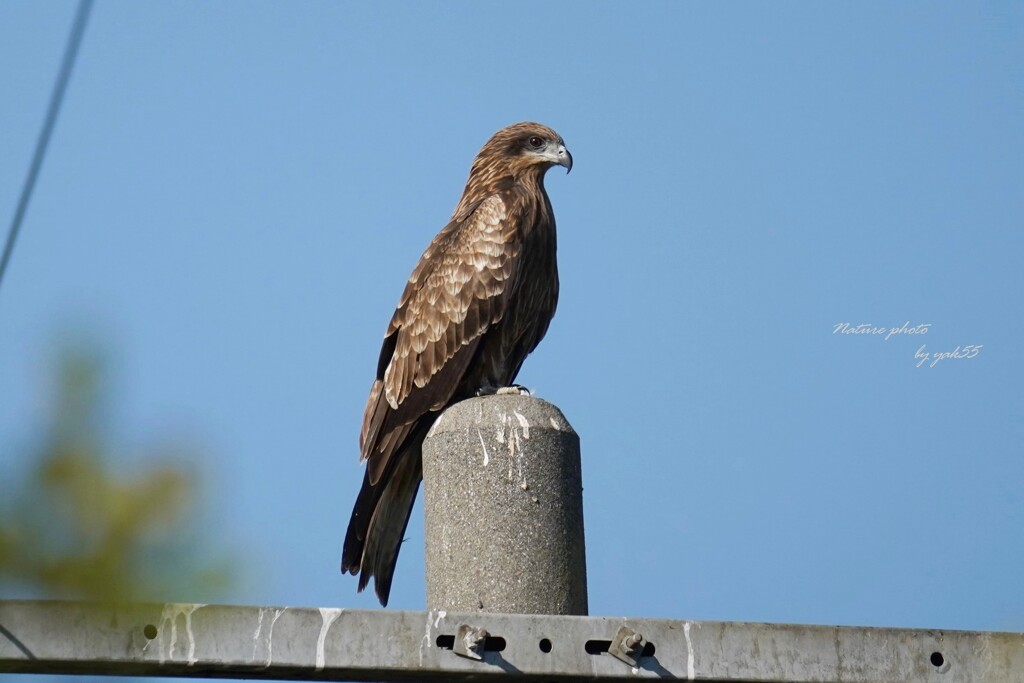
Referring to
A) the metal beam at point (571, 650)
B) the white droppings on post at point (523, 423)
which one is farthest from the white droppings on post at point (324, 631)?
the white droppings on post at point (523, 423)

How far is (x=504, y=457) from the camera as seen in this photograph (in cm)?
418

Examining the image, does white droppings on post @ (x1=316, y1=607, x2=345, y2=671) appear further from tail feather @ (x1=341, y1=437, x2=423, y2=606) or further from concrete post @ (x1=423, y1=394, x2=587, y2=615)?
tail feather @ (x1=341, y1=437, x2=423, y2=606)

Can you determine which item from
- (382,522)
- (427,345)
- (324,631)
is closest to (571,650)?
(324,631)

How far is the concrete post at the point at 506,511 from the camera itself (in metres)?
3.96

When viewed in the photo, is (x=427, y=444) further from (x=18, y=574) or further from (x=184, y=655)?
(x=18, y=574)

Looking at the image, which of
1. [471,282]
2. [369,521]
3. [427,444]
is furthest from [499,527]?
[471,282]

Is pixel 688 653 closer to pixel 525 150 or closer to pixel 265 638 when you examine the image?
pixel 265 638

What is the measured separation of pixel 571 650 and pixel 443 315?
4.14m

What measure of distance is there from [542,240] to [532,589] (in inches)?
157

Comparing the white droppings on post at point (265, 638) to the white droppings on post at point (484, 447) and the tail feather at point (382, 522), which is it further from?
the tail feather at point (382, 522)

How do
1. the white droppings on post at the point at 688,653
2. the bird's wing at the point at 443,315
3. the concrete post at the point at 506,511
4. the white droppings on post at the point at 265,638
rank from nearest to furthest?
the white droppings on post at the point at 265,638 → the white droppings on post at the point at 688,653 → the concrete post at the point at 506,511 → the bird's wing at the point at 443,315

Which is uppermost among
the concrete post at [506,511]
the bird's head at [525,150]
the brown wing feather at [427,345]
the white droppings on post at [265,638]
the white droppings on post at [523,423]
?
the bird's head at [525,150]

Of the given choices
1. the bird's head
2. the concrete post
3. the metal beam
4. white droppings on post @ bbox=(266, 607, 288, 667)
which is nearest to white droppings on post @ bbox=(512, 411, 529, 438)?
the concrete post

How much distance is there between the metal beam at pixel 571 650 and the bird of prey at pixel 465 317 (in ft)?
10.1
